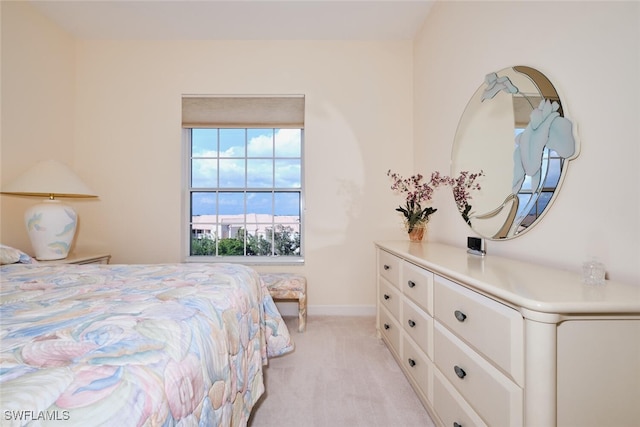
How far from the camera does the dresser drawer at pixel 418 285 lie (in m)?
1.31

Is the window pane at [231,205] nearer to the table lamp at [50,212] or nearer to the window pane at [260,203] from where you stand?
the window pane at [260,203]

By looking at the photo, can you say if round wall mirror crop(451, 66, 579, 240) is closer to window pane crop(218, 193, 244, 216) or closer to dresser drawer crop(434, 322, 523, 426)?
dresser drawer crop(434, 322, 523, 426)

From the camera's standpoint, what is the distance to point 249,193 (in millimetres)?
3021

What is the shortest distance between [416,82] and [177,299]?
2837mm

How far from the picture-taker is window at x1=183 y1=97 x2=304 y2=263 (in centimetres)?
301

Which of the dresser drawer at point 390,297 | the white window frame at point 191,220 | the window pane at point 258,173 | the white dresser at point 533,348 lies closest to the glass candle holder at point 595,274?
the white dresser at point 533,348

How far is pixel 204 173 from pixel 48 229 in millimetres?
1365

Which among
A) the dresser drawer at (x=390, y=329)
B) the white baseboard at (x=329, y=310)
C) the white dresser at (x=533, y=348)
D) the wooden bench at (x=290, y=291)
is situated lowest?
the white baseboard at (x=329, y=310)

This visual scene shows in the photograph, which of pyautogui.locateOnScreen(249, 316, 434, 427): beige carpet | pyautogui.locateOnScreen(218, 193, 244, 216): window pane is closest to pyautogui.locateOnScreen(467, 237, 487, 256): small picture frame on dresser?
pyautogui.locateOnScreen(249, 316, 434, 427): beige carpet

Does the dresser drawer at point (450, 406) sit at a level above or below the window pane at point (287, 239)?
below

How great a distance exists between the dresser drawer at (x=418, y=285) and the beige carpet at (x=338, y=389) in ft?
1.90

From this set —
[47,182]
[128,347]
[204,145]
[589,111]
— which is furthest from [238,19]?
[128,347]

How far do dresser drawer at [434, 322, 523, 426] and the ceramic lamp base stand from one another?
2.86 meters

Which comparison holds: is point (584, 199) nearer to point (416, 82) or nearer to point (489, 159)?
point (489, 159)
